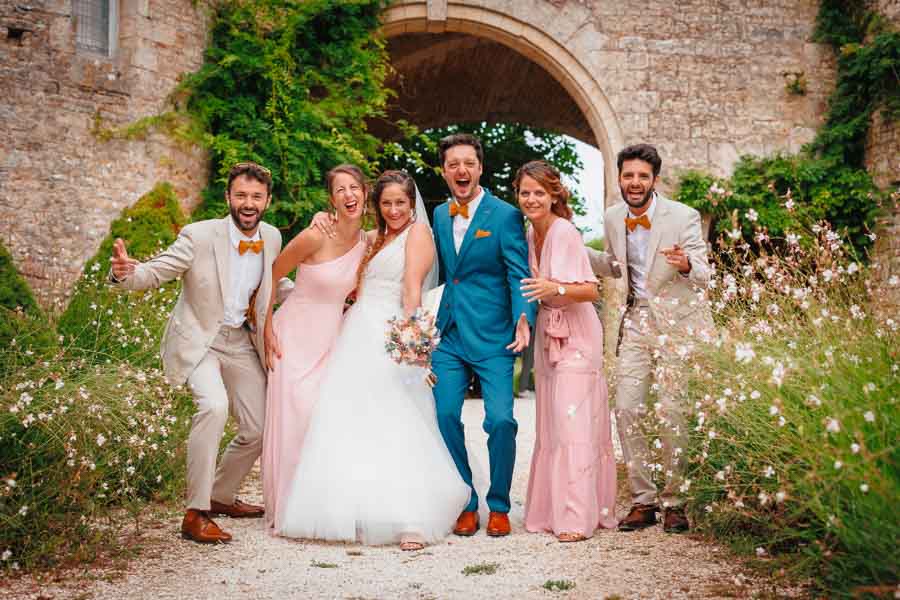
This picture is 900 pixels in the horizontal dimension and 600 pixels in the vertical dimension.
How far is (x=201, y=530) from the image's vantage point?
12.9 ft

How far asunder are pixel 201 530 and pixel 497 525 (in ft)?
4.76

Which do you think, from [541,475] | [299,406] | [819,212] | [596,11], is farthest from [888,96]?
[299,406]

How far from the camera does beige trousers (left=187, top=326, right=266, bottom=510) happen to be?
3.97 m

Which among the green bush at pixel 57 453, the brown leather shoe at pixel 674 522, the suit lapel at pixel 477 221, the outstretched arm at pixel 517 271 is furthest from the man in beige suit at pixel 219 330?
the brown leather shoe at pixel 674 522

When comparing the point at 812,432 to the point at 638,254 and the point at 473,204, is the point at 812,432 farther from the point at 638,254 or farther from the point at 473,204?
the point at 473,204

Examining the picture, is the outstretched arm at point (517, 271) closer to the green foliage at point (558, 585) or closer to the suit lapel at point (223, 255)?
the green foliage at point (558, 585)

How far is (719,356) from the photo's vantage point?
3373 millimetres

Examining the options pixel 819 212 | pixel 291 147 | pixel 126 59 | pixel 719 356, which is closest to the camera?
pixel 719 356

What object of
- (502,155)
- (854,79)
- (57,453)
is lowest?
(57,453)

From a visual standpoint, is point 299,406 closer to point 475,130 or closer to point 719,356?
point 719,356

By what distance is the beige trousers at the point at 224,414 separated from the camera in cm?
397

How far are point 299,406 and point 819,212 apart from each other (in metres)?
8.19

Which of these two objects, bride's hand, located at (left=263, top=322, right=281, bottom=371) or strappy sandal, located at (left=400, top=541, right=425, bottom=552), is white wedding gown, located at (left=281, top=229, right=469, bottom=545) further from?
bride's hand, located at (left=263, top=322, right=281, bottom=371)

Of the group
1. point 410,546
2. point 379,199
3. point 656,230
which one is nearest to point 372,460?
point 410,546
